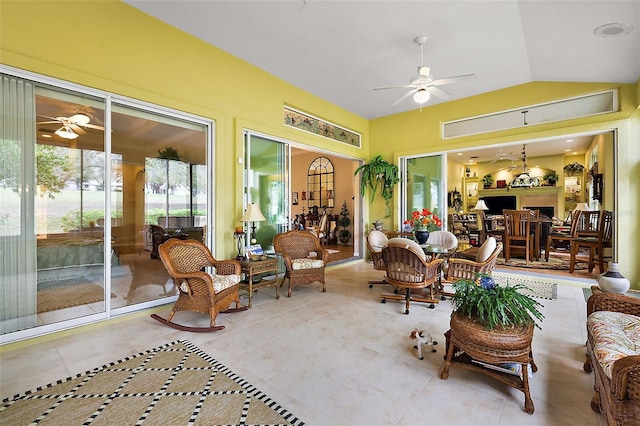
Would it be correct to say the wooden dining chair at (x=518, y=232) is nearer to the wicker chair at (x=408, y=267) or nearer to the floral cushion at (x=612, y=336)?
the wicker chair at (x=408, y=267)

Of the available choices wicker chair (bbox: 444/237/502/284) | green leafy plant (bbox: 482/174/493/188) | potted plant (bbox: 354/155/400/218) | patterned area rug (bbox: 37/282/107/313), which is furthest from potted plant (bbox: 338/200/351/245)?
patterned area rug (bbox: 37/282/107/313)

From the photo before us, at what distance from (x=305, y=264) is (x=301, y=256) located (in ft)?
1.55

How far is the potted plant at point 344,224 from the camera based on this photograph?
9477mm

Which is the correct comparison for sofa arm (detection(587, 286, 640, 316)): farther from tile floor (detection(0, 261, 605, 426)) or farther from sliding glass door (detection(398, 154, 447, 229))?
sliding glass door (detection(398, 154, 447, 229))

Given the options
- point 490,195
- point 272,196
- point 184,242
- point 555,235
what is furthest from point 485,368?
point 490,195

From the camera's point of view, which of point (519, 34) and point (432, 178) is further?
point (432, 178)

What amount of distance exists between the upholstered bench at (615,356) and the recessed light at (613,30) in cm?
304

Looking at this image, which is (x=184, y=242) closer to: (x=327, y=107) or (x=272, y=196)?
(x=272, y=196)

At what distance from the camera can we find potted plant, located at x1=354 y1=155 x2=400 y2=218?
6729 millimetres

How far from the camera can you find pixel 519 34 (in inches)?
147

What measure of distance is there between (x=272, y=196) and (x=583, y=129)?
535 cm

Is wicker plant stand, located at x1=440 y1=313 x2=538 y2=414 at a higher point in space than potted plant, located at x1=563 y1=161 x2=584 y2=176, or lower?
lower

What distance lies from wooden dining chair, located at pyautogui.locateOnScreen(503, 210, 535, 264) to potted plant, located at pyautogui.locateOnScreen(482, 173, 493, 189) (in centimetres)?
607

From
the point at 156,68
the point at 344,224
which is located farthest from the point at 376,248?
the point at 344,224
